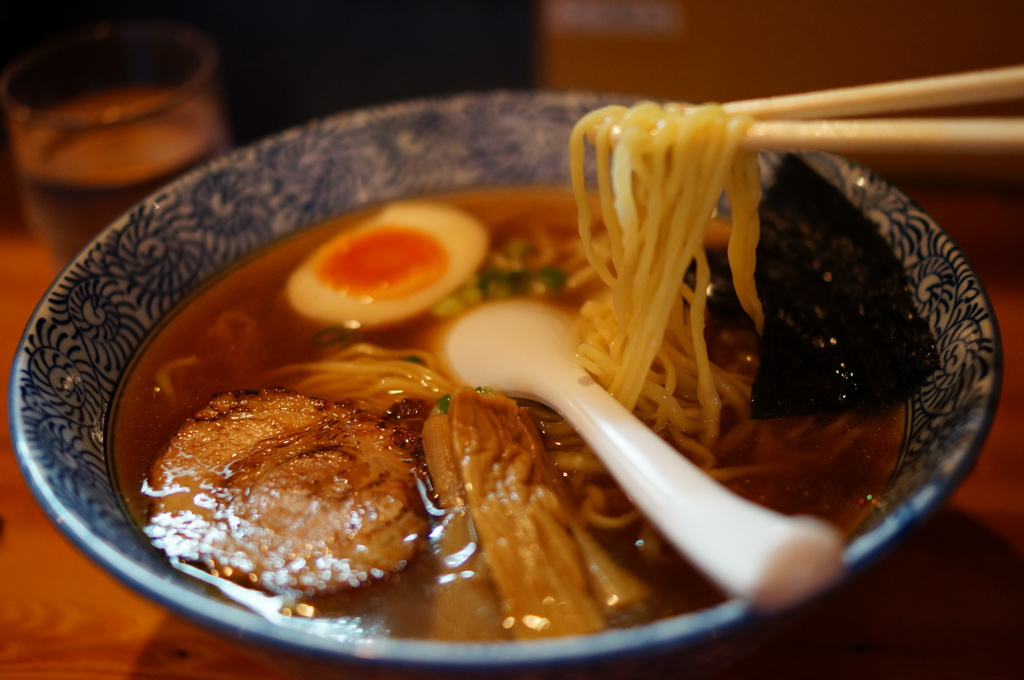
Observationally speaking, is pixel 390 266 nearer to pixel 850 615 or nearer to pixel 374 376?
pixel 374 376

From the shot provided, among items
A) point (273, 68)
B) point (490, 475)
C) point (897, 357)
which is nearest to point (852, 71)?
point (897, 357)

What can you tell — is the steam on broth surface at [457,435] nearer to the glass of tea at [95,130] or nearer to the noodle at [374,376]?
the noodle at [374,376]

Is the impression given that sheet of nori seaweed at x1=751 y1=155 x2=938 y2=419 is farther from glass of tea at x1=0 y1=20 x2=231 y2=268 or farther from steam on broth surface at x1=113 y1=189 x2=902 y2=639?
glass of tea at x1=0 y1=20 x2=231 y2=268

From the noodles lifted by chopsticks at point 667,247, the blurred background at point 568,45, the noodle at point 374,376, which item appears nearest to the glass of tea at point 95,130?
the blurred background at point 568,45

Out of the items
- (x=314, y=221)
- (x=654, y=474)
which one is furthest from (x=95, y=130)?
(x=654, y=474)

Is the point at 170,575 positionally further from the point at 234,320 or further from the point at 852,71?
the point at 852,71
